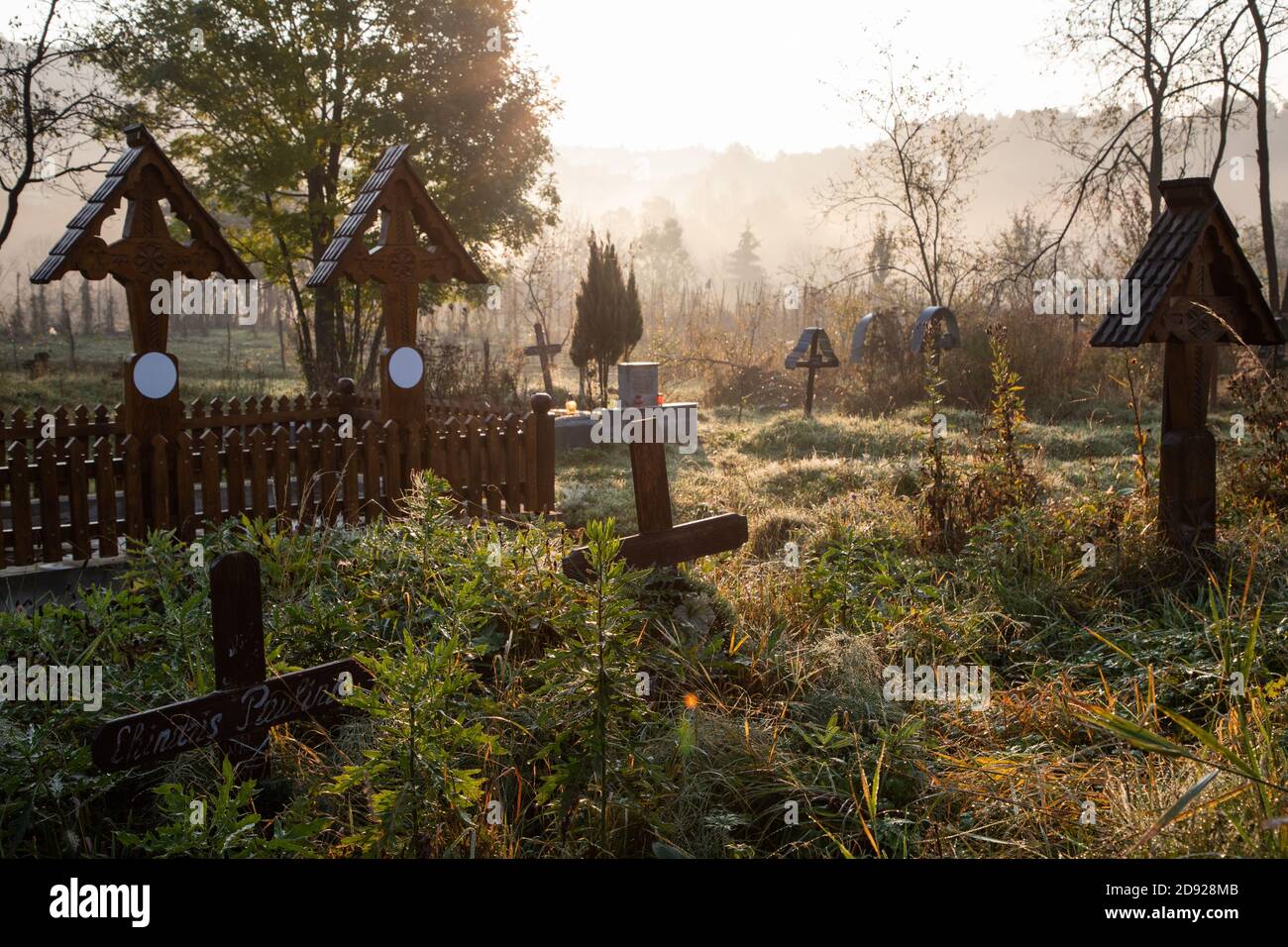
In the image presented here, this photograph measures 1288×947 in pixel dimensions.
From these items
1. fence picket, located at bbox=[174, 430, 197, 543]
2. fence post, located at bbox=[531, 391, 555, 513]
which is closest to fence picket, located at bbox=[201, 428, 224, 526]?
fence picket, located at bbox=[174, 430, 197, 543]

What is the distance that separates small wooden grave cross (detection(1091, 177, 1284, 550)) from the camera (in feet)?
18.5

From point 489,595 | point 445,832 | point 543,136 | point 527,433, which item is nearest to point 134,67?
point 543,136

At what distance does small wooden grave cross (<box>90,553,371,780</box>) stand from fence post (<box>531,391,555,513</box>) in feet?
15.4

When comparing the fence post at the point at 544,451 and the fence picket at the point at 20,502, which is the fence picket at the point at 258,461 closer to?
the fence picket at the point at 20,502

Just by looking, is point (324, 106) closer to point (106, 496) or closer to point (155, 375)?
point (155, 375)

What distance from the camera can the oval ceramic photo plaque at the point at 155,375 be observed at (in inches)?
293

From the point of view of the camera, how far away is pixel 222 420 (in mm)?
8984

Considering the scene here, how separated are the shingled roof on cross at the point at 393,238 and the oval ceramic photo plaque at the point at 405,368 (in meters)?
0.63

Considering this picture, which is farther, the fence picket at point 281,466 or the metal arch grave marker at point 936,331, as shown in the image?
the metal arch grave marker at point 936,331

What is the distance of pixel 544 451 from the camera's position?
8.07 metres

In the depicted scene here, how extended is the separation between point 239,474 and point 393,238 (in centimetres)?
243

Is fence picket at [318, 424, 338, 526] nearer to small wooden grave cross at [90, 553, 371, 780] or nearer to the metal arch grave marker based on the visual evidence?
small wooden grave cross at [90, 553, 371, 780]

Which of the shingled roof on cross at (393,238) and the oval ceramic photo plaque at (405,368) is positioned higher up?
the shingled roof on cross at (393,238)

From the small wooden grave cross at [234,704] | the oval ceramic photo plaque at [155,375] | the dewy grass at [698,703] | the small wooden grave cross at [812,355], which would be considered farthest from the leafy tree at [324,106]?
the small wooden grave cross at [234,704]
